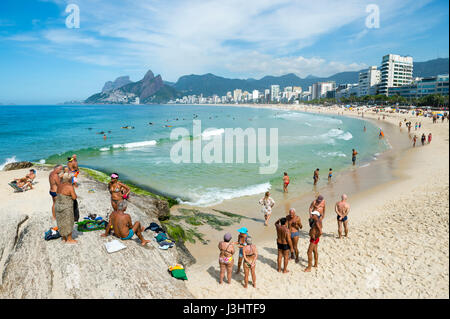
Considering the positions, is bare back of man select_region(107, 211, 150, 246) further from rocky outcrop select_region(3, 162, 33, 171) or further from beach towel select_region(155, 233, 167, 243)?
rocky outcrop select_region(3, 162, 33, 171)

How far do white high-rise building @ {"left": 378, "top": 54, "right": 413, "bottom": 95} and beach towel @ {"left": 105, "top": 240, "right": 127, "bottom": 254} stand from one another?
146 meters

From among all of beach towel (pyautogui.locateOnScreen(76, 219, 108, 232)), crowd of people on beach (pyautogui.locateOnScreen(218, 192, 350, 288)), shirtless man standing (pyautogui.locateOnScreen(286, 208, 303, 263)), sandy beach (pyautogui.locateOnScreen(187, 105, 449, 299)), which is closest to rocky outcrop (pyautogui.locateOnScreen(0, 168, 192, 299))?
beach towel (pyautogui.locateOnScreen(76, 219, 108, 232))

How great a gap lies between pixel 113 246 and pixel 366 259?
7.00 metres

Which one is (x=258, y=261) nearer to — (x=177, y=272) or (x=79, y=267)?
(x=177, y=272)

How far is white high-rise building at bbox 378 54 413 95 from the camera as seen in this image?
122 m

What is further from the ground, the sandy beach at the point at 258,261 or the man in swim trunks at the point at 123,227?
the man in swim trunks at the point at 123,227

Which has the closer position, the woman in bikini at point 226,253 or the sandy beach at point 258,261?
the sandy beach at point 258,261

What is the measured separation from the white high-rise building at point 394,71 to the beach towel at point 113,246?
480 feet

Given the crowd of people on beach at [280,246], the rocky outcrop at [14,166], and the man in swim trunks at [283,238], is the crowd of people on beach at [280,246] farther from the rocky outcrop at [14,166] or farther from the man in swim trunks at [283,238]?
the rocky outcrop at [14,166]

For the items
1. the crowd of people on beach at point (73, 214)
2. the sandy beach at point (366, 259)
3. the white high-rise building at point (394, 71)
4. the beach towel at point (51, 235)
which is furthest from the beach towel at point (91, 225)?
the white high-rise building at point (394, 71)

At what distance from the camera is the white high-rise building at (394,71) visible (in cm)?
12238

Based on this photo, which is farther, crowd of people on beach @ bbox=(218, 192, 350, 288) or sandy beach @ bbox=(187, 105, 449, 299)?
sandy beach @ bbox=(187, 105, 449, 299)

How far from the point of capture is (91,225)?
736cm
